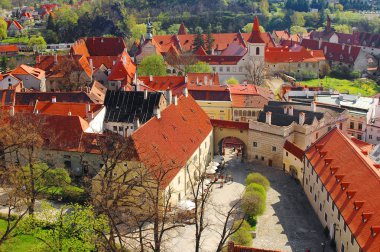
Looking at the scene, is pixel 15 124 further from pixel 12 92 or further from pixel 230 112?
pixel 230 112

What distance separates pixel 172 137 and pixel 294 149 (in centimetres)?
1073

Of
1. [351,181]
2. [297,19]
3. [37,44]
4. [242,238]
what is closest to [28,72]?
[37,44]

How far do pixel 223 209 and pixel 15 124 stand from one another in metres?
17.6

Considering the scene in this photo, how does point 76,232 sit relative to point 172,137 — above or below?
below

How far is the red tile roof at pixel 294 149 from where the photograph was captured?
1732 inches

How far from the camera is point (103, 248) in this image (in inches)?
1097

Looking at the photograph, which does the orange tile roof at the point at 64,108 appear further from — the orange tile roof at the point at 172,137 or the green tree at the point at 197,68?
the green tree at the point at 197,68

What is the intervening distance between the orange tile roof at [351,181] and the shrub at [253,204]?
14.2 feet

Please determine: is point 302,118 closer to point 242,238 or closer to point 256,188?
point 256,188

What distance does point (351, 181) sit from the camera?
3334 centimetres

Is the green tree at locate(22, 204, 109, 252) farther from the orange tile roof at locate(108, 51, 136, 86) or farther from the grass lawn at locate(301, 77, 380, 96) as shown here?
the grass lawn at locate(301, 77, 380, 96)

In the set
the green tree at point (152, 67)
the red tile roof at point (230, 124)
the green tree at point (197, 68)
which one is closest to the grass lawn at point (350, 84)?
the green tree at point (197, 68)

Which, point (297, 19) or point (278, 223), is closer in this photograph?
point (278, 223)

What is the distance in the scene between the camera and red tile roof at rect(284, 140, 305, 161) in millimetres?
44003
